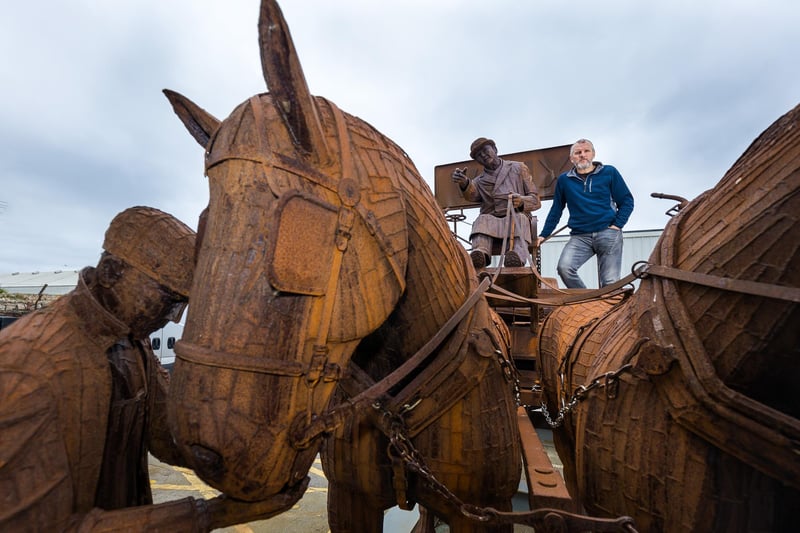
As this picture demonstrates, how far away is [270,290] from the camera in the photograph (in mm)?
801

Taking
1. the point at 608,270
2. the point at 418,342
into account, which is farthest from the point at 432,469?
the point at 608,270

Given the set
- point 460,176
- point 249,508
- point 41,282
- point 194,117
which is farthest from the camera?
point 41,282

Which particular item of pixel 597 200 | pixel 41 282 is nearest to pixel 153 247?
pixel 597 200

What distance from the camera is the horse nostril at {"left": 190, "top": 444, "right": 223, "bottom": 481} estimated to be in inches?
30.1

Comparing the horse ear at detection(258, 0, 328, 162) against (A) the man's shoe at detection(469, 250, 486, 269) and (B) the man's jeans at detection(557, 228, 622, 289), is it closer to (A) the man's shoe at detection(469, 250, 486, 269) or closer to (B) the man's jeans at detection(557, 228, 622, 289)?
(A) the man's shoe at detection(469, 250, 486, 269)

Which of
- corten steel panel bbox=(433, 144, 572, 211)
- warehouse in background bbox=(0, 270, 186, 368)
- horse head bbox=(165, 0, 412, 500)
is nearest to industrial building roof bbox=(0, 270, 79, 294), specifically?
warehouse in background bbox=(0, 270, 186, 368)

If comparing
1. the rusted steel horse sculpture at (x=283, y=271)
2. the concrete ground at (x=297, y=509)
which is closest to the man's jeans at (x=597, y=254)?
the concrete ground at (x=297, y=509)

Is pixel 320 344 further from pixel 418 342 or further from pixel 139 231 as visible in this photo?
pixel 139 231

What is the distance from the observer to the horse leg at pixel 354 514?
1.62m

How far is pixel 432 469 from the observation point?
1.34 metres

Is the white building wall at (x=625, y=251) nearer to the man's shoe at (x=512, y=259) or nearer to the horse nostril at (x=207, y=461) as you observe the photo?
the man's shoe at (x=512, y=259)

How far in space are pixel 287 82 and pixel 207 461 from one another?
84 centimetres

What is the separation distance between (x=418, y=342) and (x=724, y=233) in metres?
0.95

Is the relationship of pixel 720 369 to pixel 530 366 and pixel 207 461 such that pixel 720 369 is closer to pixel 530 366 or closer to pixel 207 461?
pixel 207 461
